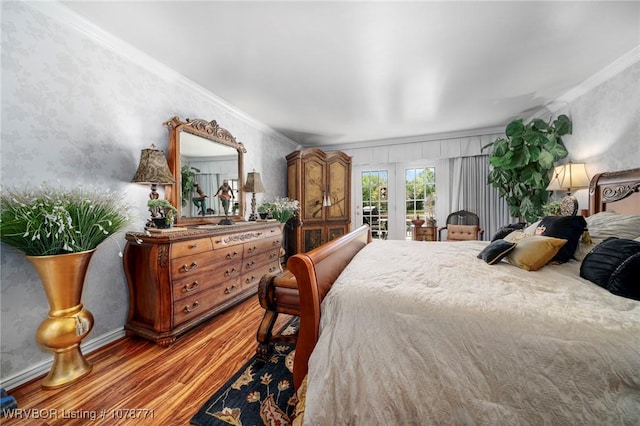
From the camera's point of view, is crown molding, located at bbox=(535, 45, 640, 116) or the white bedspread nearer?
the white bedspread

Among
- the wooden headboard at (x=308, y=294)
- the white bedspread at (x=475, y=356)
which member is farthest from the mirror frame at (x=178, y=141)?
the white bedspread at (x=475, y=356)

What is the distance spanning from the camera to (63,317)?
1.45 m

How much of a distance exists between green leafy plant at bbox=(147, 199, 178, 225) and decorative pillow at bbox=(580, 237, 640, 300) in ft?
9.47

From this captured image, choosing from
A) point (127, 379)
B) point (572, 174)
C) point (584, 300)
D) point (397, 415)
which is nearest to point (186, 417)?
point (127, 379)

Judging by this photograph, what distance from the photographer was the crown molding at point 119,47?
1.58 metres

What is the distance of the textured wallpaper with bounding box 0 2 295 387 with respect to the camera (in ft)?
4.74

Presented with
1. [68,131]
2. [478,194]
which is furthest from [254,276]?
[478,194]

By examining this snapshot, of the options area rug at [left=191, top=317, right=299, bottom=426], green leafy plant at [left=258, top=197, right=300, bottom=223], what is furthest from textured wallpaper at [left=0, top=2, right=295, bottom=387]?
green leafy plant at [left=258, top=197, right=300, bottom=223]

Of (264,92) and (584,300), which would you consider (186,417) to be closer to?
(584,300)

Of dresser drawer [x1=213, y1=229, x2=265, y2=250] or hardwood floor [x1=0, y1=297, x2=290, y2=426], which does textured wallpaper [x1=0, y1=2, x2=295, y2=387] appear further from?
dresser drawer [x1=213, y1=229, x2=265, y2=250]

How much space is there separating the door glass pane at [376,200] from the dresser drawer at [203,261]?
10.4ft

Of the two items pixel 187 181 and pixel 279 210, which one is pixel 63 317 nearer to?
pixel 187 181

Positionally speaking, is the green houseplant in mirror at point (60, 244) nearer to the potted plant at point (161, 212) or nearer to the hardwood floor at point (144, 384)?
the hardwood floor at point (144, 384)

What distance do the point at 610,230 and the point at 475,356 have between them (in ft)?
5.49
